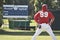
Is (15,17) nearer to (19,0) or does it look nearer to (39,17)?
(19,0)

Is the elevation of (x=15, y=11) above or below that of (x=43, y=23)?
below

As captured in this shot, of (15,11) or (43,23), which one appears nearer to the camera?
(43,23)

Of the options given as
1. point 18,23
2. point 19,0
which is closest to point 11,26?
point 18,23

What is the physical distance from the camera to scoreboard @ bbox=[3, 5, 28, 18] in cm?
2284

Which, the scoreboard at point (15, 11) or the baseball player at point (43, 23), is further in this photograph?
the scoreboard at point (15, 11)

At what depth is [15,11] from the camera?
22891 millimetres

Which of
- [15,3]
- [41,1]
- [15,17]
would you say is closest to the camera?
[15,17]

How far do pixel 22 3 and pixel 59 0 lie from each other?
351 centimetres

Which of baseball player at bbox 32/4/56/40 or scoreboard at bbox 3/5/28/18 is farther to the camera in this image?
scoreboard at bbox 3/5/28/18

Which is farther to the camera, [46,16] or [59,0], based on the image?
[59,0]

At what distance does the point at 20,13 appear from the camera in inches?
901

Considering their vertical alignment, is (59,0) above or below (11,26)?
above

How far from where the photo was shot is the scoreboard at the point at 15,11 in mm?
22844

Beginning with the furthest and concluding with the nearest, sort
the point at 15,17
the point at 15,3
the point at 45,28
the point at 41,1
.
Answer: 1. the point at 41,1
2. the point at 15,3
3. the point at 15,17
4. the point at 45,28
